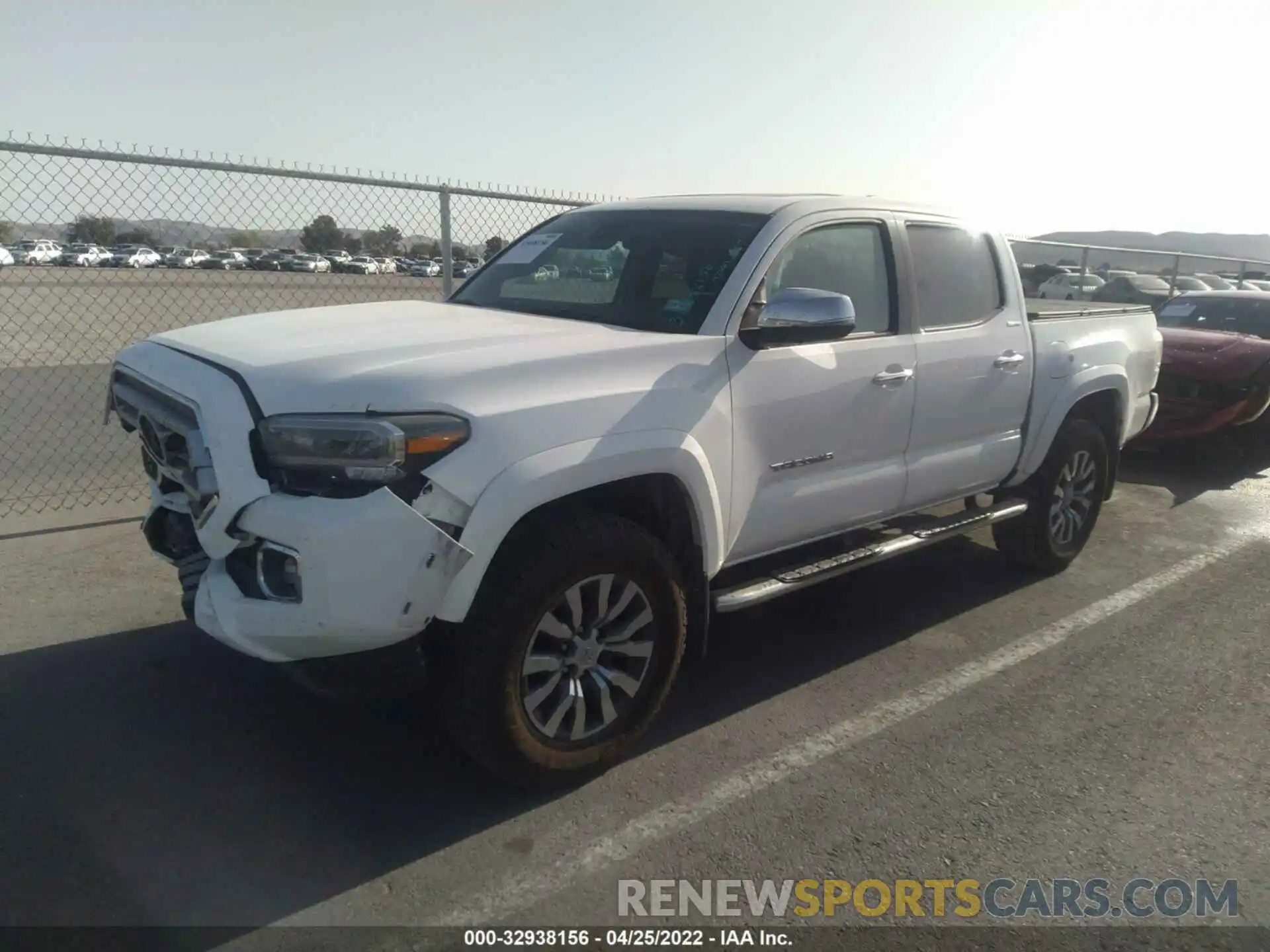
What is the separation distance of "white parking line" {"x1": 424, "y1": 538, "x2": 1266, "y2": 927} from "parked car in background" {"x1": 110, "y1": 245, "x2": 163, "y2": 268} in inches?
186

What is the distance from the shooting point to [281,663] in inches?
117

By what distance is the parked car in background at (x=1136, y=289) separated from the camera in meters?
21.6

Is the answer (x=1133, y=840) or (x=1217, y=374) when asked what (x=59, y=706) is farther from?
(x=1217, y=374)

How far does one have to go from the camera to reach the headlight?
2.81 meters

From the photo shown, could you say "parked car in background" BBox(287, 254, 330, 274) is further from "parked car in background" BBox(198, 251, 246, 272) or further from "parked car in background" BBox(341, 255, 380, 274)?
"parked car in background" BBox(198, 251, 246, 272)

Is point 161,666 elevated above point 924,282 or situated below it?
below

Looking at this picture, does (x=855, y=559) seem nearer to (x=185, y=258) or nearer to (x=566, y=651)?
(x=566, y=651)

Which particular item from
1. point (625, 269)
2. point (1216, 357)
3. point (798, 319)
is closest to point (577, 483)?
point (798, 319)

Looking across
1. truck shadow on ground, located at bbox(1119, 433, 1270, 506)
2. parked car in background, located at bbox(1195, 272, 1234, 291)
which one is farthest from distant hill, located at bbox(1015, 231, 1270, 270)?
truck shadow on ground, located at bbox(1119, 433, 1270, 506)

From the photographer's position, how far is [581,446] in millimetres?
3145

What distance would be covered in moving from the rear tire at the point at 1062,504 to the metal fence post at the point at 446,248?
3916 mm

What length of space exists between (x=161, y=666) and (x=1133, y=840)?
3736mm

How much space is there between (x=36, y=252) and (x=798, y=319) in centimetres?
453

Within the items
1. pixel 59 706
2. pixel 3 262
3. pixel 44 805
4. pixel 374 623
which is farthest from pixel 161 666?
pixel 3 262
